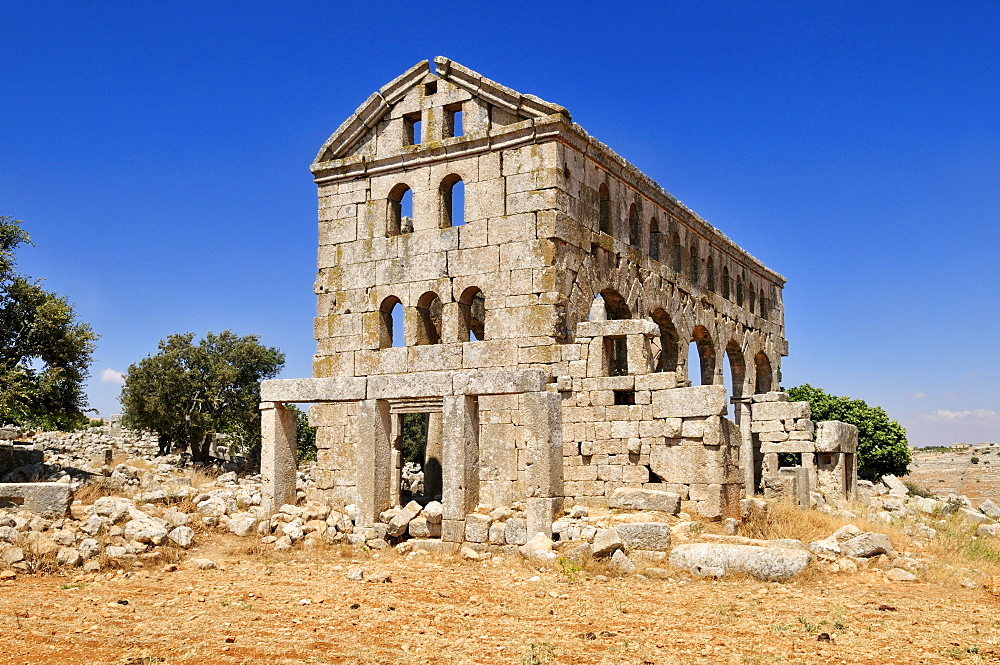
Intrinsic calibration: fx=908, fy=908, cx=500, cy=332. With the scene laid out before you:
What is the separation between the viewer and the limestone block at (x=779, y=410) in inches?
890

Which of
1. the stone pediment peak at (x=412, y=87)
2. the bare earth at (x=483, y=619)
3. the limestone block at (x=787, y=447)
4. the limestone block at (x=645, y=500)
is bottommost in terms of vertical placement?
the bare earth at (x=483, y=619)

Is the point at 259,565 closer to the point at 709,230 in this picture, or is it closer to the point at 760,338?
the point at 709,230

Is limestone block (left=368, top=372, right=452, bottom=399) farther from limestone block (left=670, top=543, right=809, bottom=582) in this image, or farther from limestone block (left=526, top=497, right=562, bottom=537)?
limestone block (left=670, top=543, right=809, bottom=582)

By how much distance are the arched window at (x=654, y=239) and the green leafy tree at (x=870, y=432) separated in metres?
12.1

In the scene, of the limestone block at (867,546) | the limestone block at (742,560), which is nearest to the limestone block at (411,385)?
the limestone block at (742,560)

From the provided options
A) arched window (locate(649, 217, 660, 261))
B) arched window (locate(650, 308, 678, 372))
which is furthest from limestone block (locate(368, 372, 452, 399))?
arched window (locate(649, 217, 660, 261))

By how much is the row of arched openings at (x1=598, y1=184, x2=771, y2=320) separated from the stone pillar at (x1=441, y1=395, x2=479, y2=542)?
6.86m

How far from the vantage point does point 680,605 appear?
378 inches

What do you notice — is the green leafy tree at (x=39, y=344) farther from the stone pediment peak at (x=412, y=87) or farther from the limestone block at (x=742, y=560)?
Answer: the limestone block at (x=742, y=560)

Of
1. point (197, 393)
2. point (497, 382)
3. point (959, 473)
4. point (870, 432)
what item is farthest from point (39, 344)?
point (959, 473)

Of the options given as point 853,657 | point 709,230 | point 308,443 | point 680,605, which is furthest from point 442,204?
point 308,443

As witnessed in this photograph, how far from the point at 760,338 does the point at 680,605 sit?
19.5 meters

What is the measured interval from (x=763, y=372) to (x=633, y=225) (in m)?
10.9

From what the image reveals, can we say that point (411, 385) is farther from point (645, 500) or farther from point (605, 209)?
point (605, 209)
